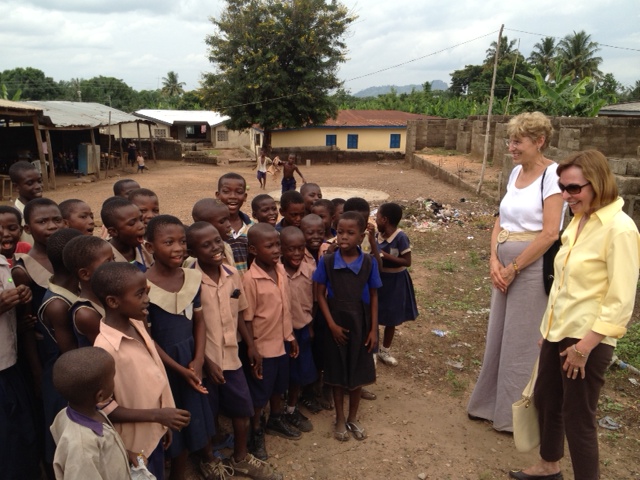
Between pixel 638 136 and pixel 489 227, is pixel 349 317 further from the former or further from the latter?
pixel 638 136

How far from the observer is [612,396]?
356 centimetres

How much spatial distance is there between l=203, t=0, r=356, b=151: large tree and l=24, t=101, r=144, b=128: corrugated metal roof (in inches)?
193

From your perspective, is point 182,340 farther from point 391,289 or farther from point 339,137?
point 339,137

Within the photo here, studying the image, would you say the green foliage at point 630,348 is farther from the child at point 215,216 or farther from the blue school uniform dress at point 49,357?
the blue school uniform dress at point 49,357

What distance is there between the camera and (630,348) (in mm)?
4152

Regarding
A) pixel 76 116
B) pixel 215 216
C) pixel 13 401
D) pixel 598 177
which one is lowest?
pixel 13 401

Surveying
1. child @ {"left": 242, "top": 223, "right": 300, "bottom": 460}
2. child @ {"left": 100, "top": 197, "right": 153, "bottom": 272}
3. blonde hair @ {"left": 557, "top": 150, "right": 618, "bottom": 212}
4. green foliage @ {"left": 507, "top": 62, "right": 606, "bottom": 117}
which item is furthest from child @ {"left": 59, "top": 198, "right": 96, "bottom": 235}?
green foliage @ {"left": 507, "top": 62, "right": 606, "bottom": 117}

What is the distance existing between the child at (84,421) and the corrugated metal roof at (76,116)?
1506cm

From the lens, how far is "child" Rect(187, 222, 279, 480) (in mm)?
2486

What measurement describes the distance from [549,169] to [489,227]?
6.19 meters

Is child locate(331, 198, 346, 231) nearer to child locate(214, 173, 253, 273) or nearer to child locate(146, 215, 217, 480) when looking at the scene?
child locate(214, 173, 253, 273)

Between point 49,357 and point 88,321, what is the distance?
56 centimetres

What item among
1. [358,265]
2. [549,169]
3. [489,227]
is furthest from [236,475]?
[489,227]

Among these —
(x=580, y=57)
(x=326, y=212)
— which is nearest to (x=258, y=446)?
(x=326, y=212)
